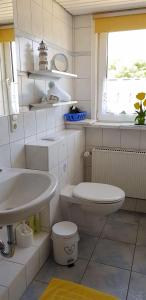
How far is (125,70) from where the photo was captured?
2502mm

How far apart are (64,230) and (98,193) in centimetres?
40

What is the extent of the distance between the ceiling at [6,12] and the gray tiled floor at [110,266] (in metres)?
1.69

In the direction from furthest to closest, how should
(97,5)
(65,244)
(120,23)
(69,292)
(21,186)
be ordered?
(120,23), (97,5), (65,244), (69,292), (21,186)

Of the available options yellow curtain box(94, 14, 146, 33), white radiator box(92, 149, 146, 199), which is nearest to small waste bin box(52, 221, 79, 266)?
white radiator box(92, 149, 146, 199)

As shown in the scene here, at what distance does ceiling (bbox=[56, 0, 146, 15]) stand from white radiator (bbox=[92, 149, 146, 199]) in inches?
53.4

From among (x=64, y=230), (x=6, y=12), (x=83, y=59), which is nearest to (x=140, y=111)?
(x=83, y=59)

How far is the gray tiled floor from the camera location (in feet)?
5.30

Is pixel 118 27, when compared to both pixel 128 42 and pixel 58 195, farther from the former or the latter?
pixel 58 195

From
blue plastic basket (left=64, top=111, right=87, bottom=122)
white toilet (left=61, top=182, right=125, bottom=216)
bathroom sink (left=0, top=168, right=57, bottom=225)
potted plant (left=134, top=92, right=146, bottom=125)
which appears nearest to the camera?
bathroom sink (left=0, top=168, right=57, bottom=225)

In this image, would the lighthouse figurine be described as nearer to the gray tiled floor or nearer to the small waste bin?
the small waste bin

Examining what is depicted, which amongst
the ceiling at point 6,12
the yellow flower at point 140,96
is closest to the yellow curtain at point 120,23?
the yellow flower at point 140,96

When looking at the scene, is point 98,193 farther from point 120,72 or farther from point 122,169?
point 120,72

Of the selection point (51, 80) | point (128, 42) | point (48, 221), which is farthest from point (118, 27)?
point (48, 221)

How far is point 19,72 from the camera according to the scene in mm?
1684
